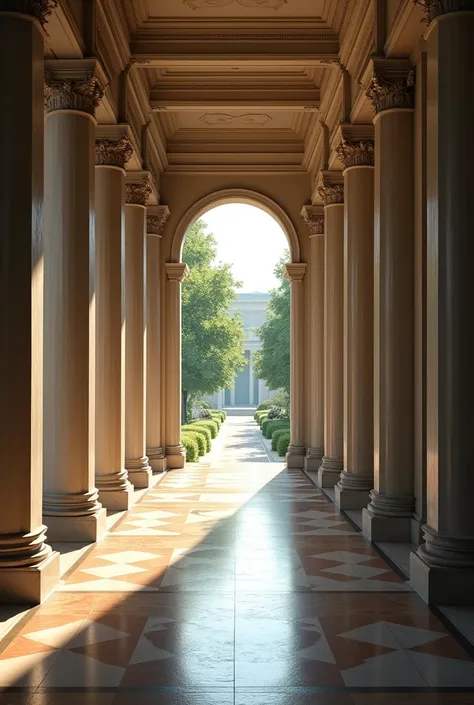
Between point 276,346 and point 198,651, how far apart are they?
4639 cm

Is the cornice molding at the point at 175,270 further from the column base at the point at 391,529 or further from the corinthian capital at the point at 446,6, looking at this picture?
the corinthian capital at the point at 446,6

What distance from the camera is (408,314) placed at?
537 inches

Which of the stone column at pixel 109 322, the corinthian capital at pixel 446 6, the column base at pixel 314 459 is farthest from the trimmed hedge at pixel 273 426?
the corinthian capital at pixel 446 6

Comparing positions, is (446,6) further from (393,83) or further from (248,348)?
(248,348)

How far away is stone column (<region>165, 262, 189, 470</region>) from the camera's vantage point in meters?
27.2

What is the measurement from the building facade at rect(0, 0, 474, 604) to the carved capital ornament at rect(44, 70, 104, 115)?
1.1 inches

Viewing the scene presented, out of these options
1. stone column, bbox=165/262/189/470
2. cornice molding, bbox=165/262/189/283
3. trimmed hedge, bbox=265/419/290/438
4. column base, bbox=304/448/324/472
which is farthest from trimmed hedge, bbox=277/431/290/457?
trimmed hedge, bbox=265/419/290/438

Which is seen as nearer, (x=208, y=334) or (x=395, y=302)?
(x=395, y=302)

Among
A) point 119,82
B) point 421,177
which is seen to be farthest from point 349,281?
point 119,82

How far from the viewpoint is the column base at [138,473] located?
2098cm

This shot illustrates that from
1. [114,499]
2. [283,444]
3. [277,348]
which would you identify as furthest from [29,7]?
[277,348]

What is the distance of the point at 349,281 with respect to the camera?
667 inches

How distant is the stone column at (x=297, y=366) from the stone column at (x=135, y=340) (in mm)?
7289

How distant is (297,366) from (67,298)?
15.5m
